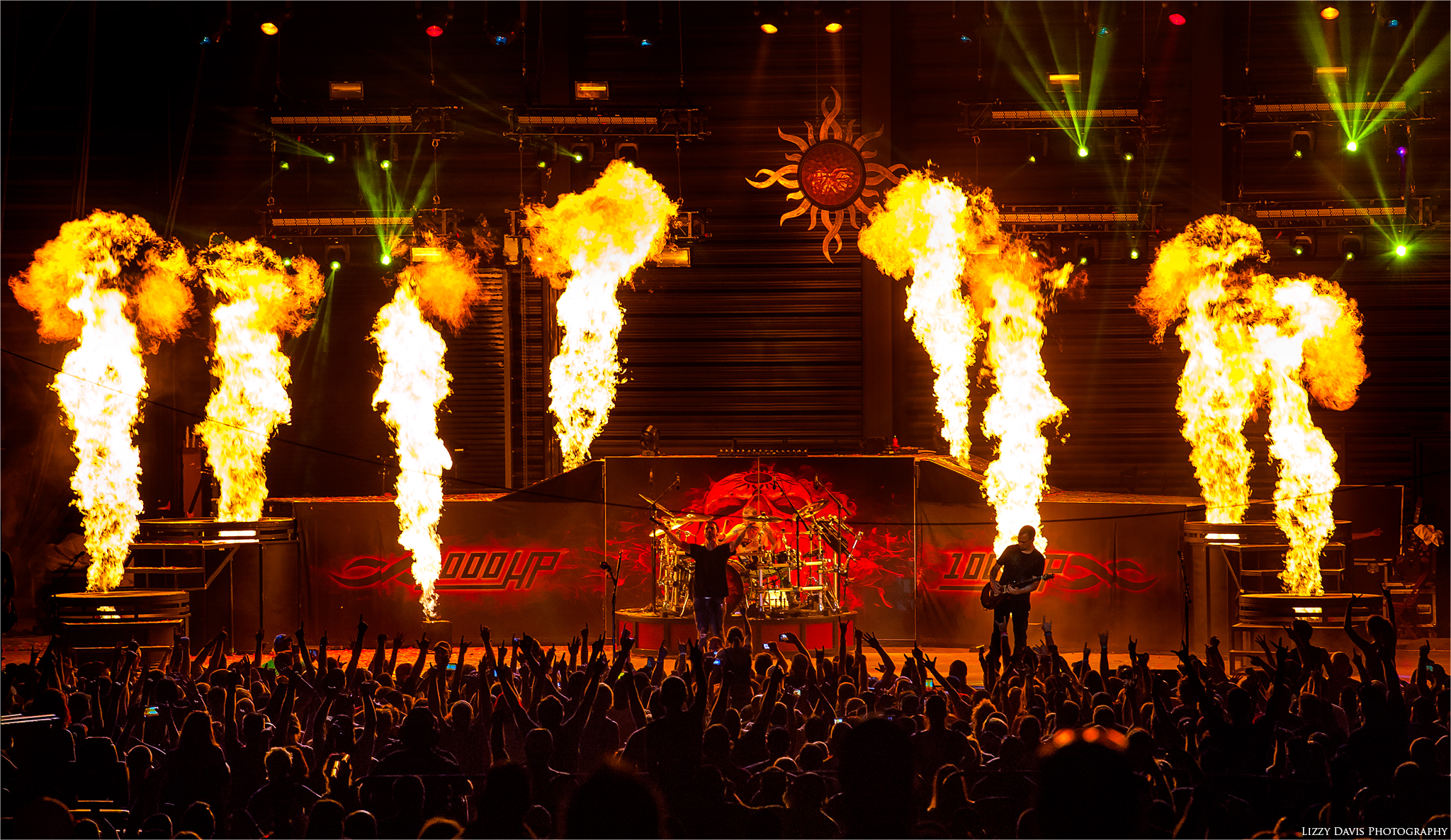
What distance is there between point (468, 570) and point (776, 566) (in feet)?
12.1

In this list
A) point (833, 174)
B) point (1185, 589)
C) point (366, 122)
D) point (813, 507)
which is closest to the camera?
point (1185, 589)

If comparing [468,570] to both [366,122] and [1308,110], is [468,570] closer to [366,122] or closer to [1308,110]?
[366,122]

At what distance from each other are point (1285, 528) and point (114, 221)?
47.8 feet

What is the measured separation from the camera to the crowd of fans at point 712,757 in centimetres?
362

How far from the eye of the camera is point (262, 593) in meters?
14.2

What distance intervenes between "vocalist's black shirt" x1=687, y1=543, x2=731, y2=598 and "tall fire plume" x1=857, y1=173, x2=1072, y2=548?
613cm

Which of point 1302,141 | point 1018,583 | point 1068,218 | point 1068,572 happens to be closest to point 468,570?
point 1018,583

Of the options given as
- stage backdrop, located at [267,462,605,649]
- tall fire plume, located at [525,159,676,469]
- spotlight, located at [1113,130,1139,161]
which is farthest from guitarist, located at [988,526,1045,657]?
spotlight, located at [1113,130,1139,161]

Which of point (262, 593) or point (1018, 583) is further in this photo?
point (262, 593)

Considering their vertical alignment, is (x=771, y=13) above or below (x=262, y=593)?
above

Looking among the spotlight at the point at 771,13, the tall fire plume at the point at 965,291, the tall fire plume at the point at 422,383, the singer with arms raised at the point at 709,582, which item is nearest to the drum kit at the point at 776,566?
the singer with arms raised at the point at 709,582

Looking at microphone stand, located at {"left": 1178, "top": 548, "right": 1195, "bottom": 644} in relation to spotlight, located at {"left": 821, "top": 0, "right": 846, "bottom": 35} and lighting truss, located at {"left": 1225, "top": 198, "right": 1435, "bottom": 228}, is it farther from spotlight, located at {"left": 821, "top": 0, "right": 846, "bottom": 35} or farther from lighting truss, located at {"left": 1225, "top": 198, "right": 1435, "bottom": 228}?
spotlight, located at {"left": 821, "top": 0, "right": 846, "bottom": 35}

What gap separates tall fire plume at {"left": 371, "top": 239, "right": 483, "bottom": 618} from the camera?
14.6 meters

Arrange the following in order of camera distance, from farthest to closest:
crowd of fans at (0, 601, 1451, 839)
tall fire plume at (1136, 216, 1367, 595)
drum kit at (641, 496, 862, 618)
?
1. tall fire plume at (1136, 216, 1367, 595)
2. drum kit at (641, 496, 862, 618)
3. crowd of fans at (0, 601, 1451, 839)
